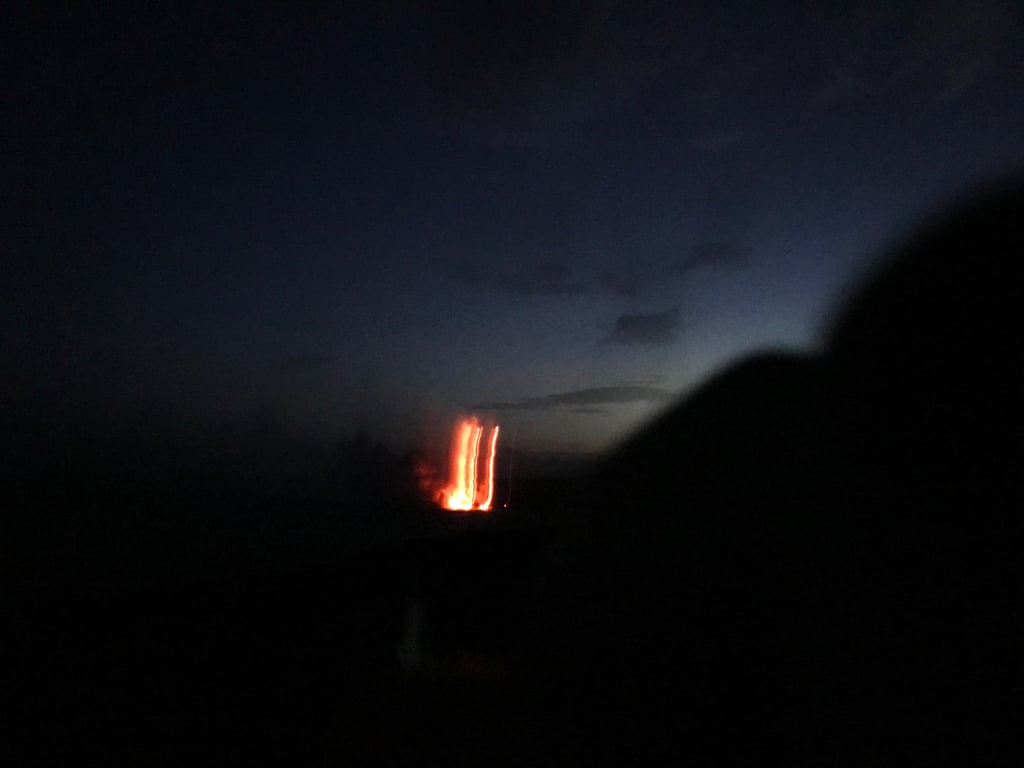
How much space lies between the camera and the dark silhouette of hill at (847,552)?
220cm

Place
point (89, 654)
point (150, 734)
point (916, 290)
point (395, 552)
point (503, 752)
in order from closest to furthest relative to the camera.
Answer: point (916, 290)
point (503, 752)
point (150, 734)
point (89, 654)
point (395, 552)

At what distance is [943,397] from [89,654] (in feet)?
23.5

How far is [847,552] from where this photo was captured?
2504 millimetres

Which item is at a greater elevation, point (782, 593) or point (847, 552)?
point (847, 552)

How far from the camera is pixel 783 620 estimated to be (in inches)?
105

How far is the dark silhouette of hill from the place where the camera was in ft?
7.21

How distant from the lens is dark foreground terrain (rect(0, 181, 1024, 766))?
87.7 inches

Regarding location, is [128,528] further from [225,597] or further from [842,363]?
[842,363]

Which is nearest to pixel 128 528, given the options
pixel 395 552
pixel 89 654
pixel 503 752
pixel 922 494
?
pixel 395 552

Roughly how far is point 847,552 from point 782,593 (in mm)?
323

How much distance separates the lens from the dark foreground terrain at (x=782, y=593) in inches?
87.7

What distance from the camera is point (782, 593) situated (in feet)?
8.86

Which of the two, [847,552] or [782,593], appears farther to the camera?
[782,593]

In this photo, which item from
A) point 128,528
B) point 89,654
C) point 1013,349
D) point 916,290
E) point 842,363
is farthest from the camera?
point 128,528
